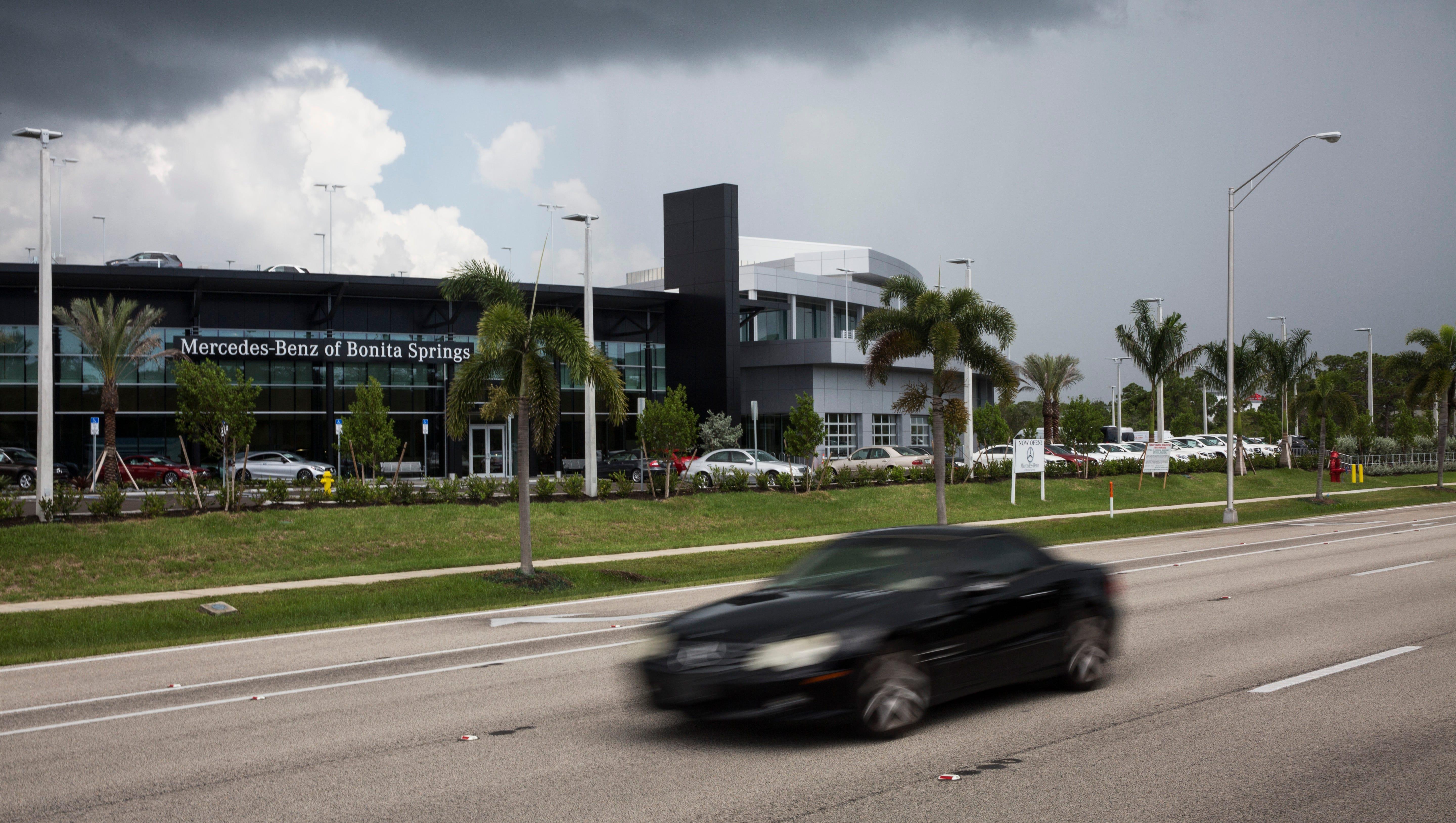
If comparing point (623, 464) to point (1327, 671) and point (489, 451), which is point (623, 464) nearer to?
point (489, 451)

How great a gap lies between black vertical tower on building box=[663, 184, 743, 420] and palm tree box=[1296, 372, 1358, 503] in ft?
85.2

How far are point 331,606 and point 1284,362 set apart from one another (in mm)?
49881

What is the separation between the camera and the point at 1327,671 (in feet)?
29.5

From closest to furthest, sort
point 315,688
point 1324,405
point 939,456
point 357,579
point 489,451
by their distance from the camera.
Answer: point 315,688
point 357,579
point 939,456
point 1324,405
point 489,451

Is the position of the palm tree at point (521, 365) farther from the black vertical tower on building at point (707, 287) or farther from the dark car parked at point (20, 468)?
the black vertical tower on building at point (707, 287)

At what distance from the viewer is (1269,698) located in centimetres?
799

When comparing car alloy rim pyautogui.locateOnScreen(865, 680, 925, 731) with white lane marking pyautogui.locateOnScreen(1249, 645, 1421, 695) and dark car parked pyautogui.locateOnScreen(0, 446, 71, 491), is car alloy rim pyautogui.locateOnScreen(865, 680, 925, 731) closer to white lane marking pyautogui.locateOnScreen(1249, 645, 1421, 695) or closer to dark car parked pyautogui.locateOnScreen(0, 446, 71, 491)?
Result: white lane marking pyautogui.locateOnScreen(1249, 645, 1421, 695)

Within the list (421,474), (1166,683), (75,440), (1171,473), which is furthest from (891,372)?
(1166,683)

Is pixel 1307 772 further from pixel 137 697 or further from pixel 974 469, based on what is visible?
pixel 974 469

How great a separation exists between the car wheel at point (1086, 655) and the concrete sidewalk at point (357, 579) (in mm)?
2973

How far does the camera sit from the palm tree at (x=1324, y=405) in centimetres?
4147

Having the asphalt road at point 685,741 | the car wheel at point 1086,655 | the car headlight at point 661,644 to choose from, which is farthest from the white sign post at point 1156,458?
the car headlight at point 661,644

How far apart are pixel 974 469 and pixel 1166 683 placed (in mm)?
31948

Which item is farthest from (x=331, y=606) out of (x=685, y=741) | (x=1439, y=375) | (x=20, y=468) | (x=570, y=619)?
(x=1439, y=375)
